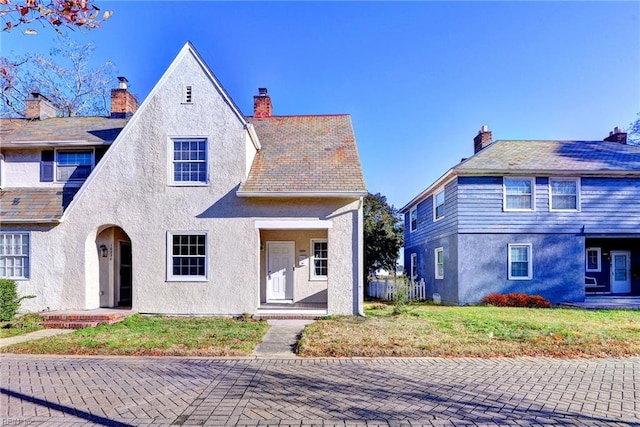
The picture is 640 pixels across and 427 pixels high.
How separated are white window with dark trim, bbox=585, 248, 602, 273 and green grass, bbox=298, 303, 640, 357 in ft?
27.3

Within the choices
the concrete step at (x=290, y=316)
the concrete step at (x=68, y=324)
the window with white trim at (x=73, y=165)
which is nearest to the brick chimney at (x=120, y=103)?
the window with white trim at (x=73, y=165)

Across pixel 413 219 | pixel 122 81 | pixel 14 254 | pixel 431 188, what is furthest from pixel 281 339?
pixel 413 219

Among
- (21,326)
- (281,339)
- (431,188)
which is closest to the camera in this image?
(281,339)

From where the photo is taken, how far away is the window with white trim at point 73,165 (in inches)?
594

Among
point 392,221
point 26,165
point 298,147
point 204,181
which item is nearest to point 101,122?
point 26,165

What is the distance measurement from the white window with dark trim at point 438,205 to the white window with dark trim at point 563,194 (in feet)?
15.1

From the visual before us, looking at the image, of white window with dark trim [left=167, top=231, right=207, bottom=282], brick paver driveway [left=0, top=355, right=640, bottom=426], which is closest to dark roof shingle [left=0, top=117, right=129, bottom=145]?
white window with dark trim [left=167, top=231, right=207, bottom=282]

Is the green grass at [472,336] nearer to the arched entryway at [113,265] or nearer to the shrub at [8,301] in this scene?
the arched entryway at [113,265]

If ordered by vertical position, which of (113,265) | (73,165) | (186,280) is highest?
(73,165)

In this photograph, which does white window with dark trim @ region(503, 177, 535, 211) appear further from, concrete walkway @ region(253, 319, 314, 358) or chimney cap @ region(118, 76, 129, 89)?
chimney cap @ region(118, 76, 129, 89)

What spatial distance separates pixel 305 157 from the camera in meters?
14.9

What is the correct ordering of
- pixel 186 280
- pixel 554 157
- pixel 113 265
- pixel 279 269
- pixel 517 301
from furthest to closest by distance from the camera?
1. pixel 554 157
2. pixel 517 301
3. pixel 279 269
4. pixel 113 265
5. pixel 186 280

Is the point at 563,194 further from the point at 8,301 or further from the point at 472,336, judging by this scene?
the point at 8,301

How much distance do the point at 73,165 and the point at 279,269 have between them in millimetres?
8278
